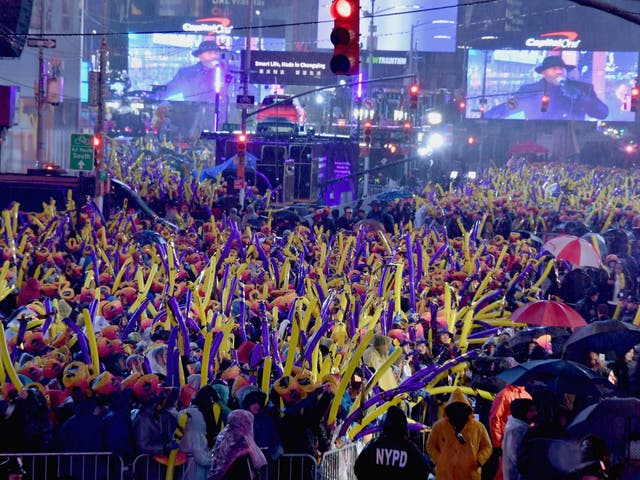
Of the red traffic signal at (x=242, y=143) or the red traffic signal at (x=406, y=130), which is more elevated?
the red traffic signal at (x=406, y=130)

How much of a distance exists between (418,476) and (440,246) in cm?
Result: 1122

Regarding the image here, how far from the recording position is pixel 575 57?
79.2m

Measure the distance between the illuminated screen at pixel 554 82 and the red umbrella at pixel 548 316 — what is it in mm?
65063

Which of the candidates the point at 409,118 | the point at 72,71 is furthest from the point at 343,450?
the point at 72,71

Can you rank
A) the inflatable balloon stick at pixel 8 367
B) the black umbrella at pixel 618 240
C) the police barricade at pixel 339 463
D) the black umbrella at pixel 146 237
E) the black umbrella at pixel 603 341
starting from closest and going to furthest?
the police barricade at pixel 339 463, the inflatable balloon stick at pixel 8 367, the black umbrella at pixel 603 341, the black umbrella at pixel 146 237, the black umbrella at pixel 618 240

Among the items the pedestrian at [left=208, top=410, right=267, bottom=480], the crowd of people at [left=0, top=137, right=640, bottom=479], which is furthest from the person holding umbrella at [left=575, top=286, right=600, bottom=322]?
the pedestrian at [left=208, top=410, right=267, bottom=480]

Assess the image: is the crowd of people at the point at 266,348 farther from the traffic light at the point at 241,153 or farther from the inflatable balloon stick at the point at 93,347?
the traffic light at the point at 241,153

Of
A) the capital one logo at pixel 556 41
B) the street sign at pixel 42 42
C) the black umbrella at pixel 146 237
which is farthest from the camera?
the capital one logo at pixel 556 41

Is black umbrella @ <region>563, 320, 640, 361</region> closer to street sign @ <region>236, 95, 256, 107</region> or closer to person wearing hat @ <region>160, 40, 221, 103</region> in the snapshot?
street sign @ <region>236, 95, 256, 107</region>

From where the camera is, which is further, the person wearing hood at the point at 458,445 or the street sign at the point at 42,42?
the street sign at the point at 42,42

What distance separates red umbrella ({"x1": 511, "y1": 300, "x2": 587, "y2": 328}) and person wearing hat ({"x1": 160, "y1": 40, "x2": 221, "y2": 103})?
3021 inches

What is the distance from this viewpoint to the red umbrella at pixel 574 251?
17312 millimetres

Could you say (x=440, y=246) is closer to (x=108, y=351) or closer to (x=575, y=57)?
(x=108, y=351)

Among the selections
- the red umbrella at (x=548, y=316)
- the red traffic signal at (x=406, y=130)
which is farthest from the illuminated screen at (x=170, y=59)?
the red umbrella at (x=548, y=316)
